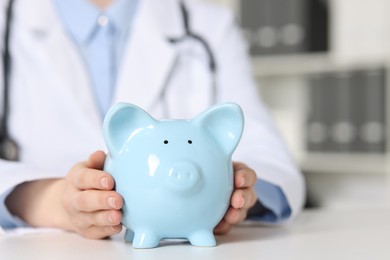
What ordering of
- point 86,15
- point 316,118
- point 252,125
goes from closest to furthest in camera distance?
1. point 252,125
2. point 86,15
3. point 316,118

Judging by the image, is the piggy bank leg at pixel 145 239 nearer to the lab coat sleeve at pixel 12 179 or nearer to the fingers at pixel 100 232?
the fingers at pixel 100 232

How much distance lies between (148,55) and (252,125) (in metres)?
0.24

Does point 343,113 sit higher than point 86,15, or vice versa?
point 86,15

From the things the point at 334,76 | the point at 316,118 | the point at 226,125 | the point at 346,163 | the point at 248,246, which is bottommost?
the point at 346,163

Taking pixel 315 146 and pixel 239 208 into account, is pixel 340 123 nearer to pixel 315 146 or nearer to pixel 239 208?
pixel 315 146

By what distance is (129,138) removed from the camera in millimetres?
Answer: 588

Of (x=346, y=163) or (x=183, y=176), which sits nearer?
(x=183, y=176)

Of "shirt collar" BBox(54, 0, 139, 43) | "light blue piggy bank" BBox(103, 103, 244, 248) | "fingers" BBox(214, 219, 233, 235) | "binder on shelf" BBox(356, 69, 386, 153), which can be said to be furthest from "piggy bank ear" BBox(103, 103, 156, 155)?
"binder on shelf" BBox(356, 69, 386, 153)

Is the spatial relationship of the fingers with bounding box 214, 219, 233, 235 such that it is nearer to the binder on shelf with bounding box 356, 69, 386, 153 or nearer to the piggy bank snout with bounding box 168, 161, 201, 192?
the piggy bank snout with bounding box 168, 161, 201, 192

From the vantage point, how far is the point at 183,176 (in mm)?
560

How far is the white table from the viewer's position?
56 cm

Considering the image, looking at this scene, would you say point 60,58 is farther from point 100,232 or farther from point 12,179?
point 100,232

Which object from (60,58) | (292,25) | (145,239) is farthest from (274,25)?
(145,239)

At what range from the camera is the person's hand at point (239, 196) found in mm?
615
